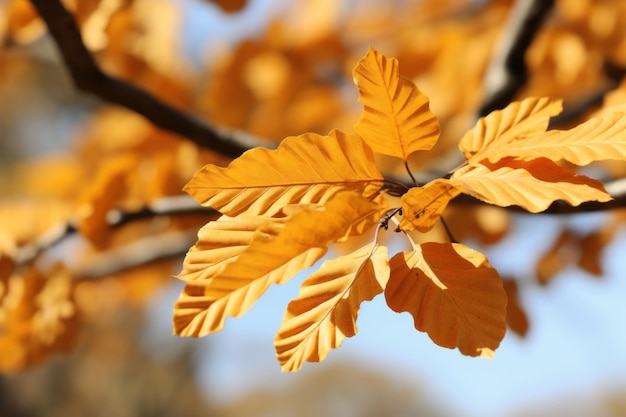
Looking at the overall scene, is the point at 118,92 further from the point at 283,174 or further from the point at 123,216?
the point at 283,174

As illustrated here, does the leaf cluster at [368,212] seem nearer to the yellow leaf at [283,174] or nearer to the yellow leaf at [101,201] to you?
the yellow leaf at [283,174]

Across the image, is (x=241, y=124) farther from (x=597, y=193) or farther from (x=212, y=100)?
Result: (x=597, y=193)

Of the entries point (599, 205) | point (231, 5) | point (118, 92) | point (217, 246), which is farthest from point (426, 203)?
point (231, 5)

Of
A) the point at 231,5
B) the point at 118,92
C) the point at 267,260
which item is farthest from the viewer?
the point at 231,5

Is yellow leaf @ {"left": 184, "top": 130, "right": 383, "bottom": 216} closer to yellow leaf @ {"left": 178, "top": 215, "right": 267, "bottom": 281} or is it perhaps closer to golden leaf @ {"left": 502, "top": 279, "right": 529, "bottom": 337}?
yellow leaf @ {"left": 178, "top": 215, "right": 267, "bottom": 281}

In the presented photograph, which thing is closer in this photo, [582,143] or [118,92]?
[582,143]

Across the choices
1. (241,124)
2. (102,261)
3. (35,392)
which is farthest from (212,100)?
(35,392)

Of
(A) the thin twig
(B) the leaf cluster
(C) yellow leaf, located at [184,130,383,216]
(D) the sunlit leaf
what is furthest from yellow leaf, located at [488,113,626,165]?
(D) the sunlit leaf
